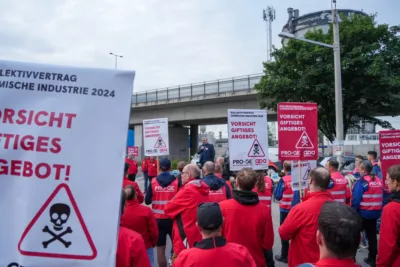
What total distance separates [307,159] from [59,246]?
4833 mm

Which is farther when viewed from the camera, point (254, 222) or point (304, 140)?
point (304, 140)

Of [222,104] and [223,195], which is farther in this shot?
[222,104]

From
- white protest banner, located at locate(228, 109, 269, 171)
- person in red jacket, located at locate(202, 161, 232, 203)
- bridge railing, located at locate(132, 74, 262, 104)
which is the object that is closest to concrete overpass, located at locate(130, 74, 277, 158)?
bridge railing, located at locate(132, 74, 262, 104)

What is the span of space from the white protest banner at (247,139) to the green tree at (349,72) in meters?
13.8

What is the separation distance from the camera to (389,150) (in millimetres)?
5969

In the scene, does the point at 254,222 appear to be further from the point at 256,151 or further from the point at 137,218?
the point at 256,151

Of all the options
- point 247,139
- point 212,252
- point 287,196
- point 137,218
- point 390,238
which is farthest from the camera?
point 247,139

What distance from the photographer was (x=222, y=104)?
2964 cm

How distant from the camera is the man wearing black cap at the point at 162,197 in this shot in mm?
5609

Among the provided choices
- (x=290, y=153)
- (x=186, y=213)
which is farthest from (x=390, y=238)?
(x=290, y=153)

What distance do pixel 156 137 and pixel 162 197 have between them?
4.60m

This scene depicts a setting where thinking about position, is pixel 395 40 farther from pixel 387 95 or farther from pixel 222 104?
pixel 222 104

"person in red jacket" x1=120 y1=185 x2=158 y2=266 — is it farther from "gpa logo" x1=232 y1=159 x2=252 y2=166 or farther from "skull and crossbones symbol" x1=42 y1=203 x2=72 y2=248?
"gpa logo" x1=232 y1=159 x2=252 y2=166

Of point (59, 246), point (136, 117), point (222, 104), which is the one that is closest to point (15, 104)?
point (59, 246)
